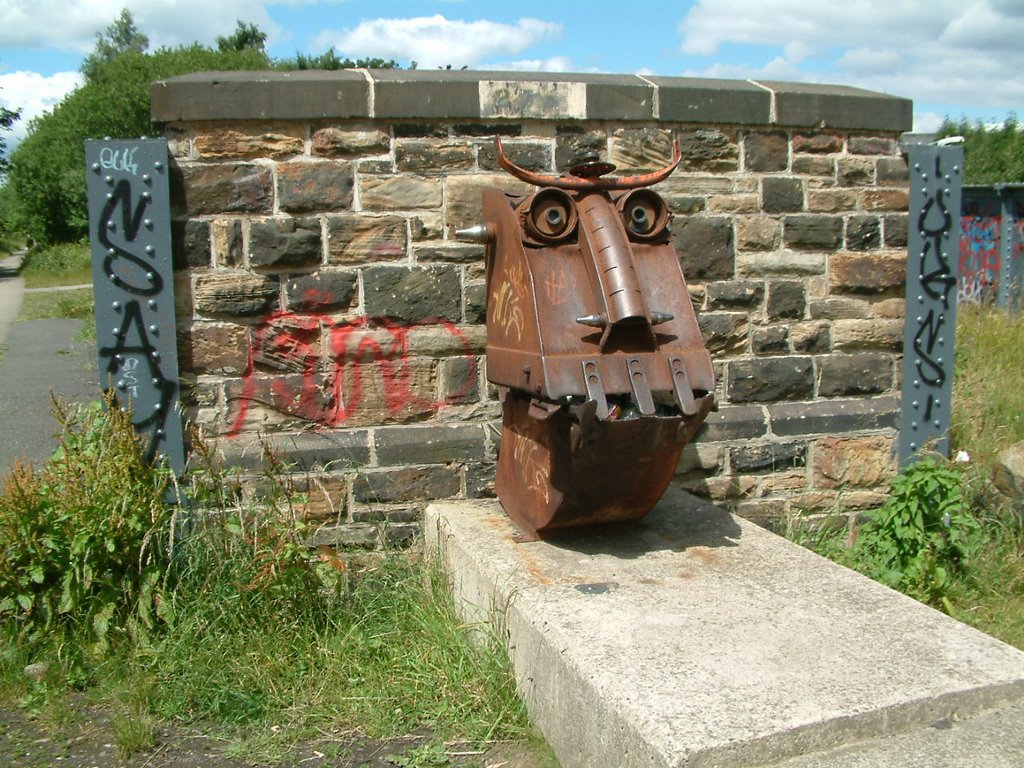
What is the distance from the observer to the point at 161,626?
3461 mm

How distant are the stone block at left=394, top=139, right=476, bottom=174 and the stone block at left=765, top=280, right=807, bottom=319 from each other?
1.57m

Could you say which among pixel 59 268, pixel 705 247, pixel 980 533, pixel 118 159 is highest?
pixel 59 268

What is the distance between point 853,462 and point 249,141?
10.5 feet

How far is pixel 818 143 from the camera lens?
4.52 meters

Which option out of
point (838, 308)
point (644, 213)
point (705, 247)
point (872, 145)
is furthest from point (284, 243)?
point (872, 145)

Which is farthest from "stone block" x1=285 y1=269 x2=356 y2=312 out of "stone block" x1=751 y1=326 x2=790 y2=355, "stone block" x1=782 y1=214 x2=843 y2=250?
"stone block" x1=782 y1=214 x2=843 y2=250

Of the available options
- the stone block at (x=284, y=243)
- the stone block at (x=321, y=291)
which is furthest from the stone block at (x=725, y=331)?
the stone block at (x=284, y=243)

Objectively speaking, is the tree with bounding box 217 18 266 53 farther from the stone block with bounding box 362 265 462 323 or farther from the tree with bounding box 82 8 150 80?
the stone block with bounding box 362 265 462 323

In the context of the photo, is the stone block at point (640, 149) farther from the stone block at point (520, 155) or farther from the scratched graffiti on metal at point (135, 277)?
the scratched graffiti on metal at point (135, 277)

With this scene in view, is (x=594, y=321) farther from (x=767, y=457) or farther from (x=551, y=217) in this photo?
(x=767, y=457)

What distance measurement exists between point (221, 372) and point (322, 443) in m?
0.51

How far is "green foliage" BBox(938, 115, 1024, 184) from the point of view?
858 inches

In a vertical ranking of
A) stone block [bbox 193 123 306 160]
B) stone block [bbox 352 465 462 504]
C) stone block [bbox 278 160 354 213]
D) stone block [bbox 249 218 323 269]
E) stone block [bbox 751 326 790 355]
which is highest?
stone block [bbox 193 123 306 160]

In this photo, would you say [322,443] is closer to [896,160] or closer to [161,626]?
[161,626]
